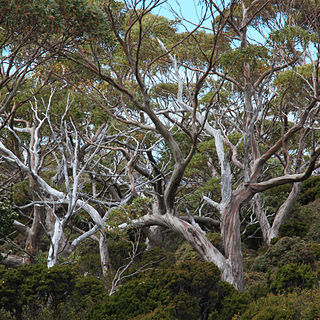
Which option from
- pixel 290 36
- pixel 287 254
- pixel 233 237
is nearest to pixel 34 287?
pixel 233 237

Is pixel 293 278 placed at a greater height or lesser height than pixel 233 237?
lesser

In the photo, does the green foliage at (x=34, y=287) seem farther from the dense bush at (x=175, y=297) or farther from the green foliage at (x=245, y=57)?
the green foliage at (x=245, y=57)

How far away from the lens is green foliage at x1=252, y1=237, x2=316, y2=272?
32.3 ft

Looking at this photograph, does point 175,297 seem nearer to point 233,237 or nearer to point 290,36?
point 233,237

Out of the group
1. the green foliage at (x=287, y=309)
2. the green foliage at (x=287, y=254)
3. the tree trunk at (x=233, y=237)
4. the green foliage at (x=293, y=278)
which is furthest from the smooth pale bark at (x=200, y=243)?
the green foliage at (x=287, y=309)

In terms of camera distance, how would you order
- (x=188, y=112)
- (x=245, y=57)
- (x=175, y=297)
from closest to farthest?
1. (x=175, y=297)
2. (x=245, y=57)
3. (x=188, y=112)

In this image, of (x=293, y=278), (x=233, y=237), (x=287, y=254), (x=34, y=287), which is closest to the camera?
(x=34, y=287)

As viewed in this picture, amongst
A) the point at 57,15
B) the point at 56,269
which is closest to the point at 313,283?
the point at 56,269

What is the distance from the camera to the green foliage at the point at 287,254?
32.3 ft

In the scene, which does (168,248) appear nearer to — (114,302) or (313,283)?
(313,283)

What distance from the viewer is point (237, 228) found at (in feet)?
34.1

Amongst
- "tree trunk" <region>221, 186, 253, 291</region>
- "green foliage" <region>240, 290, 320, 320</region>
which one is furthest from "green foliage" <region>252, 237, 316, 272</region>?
"green foliage" <region>240, 290, 320, 320</region>

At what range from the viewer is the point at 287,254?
10.1 metres

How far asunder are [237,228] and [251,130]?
2575 mm
